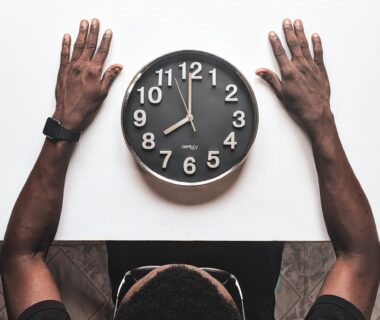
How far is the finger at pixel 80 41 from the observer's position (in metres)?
0.89

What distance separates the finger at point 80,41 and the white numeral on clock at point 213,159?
347 mm

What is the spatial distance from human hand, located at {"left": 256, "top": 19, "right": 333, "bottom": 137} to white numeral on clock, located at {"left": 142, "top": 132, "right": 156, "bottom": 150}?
0.87 feet

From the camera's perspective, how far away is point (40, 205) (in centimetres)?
86

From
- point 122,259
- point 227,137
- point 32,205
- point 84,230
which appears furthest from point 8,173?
point 227,137

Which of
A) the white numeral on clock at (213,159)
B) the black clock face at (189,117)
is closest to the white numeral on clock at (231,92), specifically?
the black clock face at (189,117)

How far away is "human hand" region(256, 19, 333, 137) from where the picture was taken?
0.87 metres

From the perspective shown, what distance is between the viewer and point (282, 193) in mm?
890

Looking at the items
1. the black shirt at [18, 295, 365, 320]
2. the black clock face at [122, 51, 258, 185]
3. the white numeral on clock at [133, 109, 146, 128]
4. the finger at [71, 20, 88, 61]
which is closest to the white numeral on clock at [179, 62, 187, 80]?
the black clock face at [122, 51, 258, 185]

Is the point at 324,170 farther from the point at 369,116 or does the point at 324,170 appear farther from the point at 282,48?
the point at 282,48

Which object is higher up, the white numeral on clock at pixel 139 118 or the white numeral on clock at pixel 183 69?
the white numeral on clock at pixel 183 69

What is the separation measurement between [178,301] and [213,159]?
Result: 30 cm

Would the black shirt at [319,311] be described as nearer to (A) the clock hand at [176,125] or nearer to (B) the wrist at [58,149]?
(B) the wrist at [58,149]

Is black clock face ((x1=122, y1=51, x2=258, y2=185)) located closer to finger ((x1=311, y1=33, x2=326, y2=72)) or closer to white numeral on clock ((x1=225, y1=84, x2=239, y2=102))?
white numeral on clock ((x1=225, y1=84, x2=239, y2=102))

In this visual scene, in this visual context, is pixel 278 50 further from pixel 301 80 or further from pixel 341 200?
pixel 341 200
